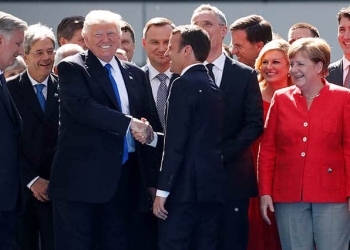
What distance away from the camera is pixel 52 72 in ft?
20.2

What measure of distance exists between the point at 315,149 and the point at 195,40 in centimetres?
92

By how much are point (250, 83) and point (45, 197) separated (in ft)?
4.67

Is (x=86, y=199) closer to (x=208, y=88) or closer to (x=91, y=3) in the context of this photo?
(x=208, y=88)

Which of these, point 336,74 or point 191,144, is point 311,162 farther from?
point 336,74

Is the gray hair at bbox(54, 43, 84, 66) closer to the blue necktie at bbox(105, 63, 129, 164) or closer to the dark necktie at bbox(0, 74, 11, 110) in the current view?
the blue necktie at bbox(105, 63, 129, 164)

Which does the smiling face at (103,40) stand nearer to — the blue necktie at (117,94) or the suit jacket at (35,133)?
the blue necktie at (117,94)

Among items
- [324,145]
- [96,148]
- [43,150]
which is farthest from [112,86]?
[324,145]

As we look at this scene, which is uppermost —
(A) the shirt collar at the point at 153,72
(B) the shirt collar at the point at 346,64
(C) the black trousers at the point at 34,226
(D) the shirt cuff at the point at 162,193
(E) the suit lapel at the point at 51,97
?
(B) the shirt collar at the point at 346,64

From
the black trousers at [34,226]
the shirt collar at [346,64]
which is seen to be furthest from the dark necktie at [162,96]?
the shirt collar at [346,64]

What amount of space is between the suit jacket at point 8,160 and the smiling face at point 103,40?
59 cm

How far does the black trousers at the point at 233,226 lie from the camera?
5.53 metres

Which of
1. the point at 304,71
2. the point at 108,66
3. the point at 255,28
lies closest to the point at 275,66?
the point at 255,28

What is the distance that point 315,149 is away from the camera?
5.21 metres

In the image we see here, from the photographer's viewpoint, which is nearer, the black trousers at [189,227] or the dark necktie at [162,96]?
the black trousers at [189,227]
